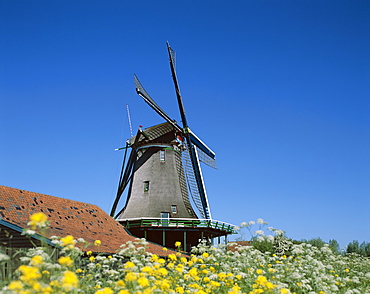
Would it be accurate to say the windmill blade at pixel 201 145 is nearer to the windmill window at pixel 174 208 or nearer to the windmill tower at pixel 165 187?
the windmill tower at pixel 165 187

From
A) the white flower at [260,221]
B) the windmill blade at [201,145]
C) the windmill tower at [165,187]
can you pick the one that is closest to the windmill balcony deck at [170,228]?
the windmill tower at [165,187]

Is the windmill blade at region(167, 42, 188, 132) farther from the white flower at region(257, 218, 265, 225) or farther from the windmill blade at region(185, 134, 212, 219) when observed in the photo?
the white flower at region(257, 218, 265, 225)

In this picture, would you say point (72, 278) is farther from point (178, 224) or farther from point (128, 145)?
point (128, 145)

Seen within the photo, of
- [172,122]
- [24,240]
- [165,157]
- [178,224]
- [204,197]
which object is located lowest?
[24,240]

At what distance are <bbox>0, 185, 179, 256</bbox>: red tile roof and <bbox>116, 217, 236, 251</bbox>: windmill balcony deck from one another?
1.44 meters

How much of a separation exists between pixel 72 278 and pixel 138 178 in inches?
876

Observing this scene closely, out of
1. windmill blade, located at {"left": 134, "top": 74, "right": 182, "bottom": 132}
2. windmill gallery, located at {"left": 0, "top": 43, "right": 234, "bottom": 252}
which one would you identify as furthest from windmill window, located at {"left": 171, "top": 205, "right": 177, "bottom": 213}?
windmill blade, located at {"left": 134, "top": 74, "right": 182, "bottom": 132}

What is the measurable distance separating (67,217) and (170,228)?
610 cm

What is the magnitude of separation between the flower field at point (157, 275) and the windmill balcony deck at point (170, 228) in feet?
41.3

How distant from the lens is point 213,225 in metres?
23.7

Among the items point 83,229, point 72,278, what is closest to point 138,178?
point 83,229

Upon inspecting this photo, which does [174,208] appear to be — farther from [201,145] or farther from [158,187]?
[201,145]

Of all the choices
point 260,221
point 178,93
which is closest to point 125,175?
point 178,93

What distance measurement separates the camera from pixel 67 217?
61.6 ft
